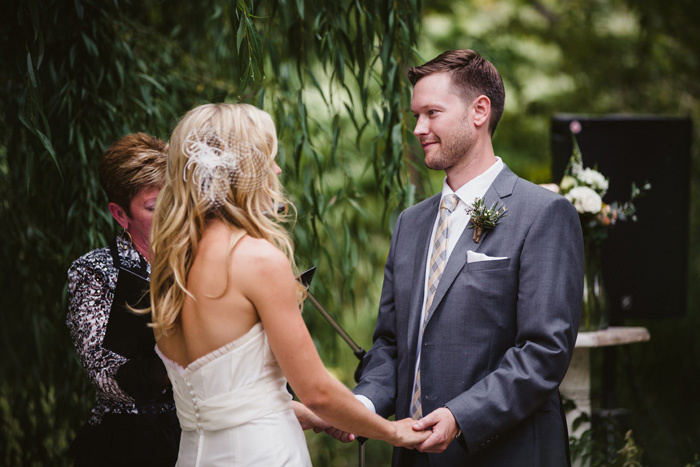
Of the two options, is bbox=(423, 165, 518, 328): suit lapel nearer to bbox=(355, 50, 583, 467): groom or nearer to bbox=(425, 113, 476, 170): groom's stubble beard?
bbox=(355, 50, 583, 467): groom

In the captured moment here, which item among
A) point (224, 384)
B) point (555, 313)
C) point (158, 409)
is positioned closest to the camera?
point (224, 384)

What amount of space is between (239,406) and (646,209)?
2767mm

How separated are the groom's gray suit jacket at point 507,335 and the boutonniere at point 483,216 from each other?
2 cm

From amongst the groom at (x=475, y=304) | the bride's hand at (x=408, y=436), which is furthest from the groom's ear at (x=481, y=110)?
the bride's hand at (x=408, y=436)

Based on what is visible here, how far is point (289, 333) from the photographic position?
5.72 ft

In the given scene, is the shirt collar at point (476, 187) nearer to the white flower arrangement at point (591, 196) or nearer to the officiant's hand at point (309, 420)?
the officiant's hand at point (309, 420)

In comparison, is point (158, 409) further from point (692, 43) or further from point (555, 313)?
point (692, 43)

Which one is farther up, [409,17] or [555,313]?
[409,17]

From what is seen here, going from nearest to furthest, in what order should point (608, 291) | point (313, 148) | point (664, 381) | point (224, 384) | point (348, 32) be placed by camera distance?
point (224, 384), point (348, 32), point (313, 148), point (608, 291), point (664, 381)

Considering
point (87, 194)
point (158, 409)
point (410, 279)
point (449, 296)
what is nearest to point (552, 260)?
point (449, 296)

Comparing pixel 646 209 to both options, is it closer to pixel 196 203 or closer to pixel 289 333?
pixel 289 333

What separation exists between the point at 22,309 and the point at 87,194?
31.0 inches

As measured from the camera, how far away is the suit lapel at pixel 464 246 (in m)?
2.12

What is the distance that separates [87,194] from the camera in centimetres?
290
